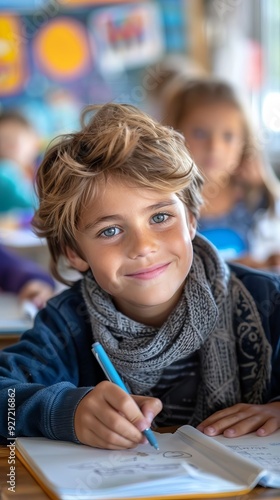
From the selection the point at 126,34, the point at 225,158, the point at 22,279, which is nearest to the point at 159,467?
the point at 22,279

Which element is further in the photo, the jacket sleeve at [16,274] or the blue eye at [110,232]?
the jacket sleeve at [16,274]

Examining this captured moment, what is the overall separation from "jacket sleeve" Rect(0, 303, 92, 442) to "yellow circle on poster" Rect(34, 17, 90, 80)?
4.03 meters

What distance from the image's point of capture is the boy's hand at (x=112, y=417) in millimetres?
956

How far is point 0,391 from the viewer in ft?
3.58

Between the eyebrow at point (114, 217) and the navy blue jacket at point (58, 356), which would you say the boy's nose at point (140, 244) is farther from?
the navy blue jacket at point (58, 356)

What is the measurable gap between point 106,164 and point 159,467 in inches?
16.5

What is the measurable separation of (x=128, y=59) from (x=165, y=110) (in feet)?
7.57

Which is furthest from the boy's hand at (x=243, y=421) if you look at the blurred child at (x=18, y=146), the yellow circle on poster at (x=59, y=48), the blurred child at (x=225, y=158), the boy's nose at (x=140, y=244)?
the yellow circle on poster at (x=59, y=48)

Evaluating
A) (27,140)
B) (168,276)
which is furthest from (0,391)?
(27,140)

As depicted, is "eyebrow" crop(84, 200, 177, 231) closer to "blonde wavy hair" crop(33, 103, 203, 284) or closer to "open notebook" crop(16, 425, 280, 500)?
"blonde wavy hair" crop(33, 103, 203, 284)

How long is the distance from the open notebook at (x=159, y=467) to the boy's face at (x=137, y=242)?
20 cm

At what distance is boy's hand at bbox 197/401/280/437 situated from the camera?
105cm

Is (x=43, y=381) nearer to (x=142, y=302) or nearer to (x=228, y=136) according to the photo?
(x=142, y=302)

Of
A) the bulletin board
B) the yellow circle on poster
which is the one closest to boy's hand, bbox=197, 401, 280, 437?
the bulletin board
